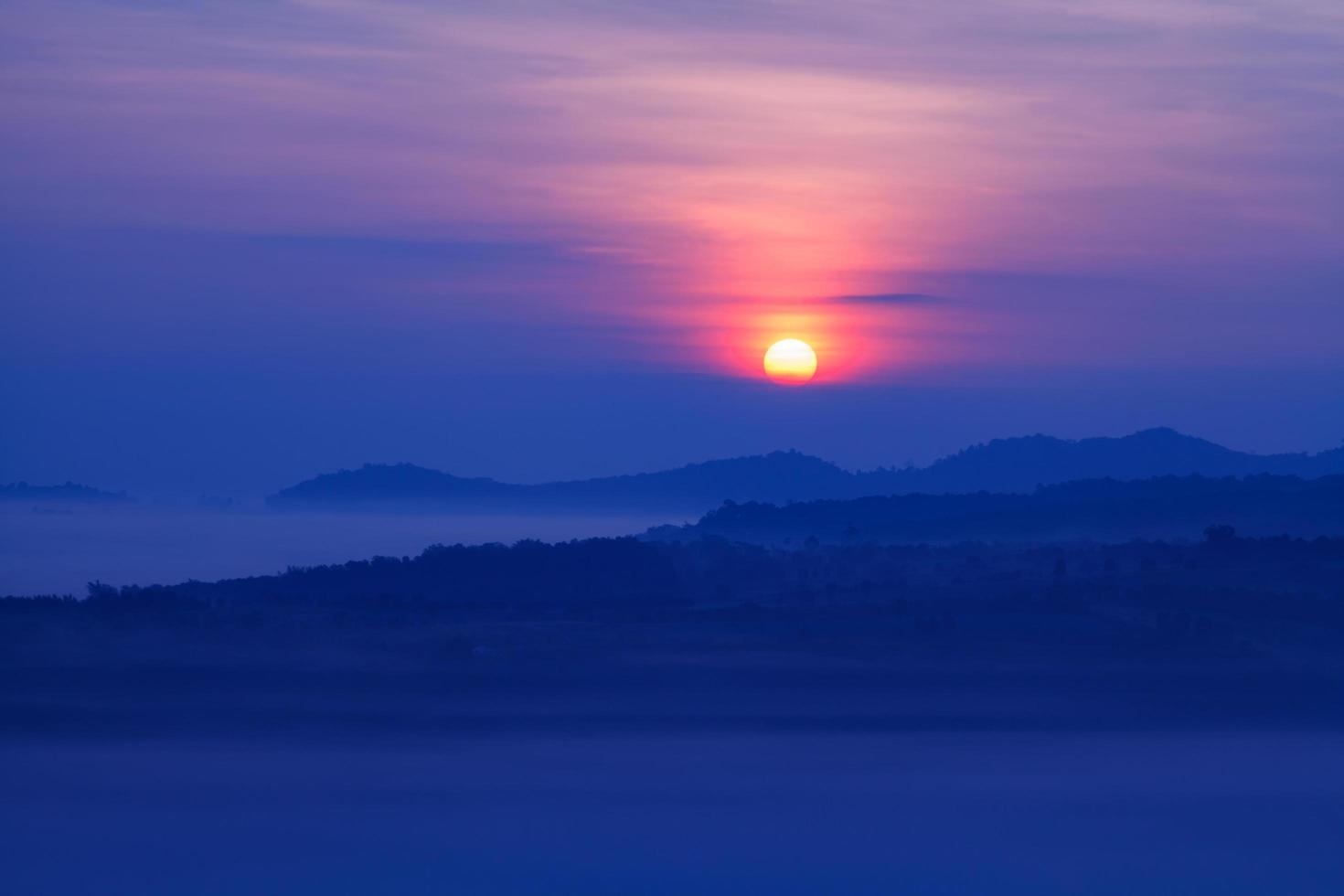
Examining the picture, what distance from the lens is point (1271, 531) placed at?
53219mm

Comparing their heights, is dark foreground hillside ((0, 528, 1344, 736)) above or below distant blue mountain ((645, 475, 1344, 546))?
Result: below

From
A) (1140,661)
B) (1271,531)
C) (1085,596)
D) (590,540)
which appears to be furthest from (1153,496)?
(1140,661)

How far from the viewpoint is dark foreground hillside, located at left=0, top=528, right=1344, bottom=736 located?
85.7 ft

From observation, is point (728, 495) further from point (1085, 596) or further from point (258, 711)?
point (258, 711)

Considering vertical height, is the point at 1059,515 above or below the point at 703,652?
above

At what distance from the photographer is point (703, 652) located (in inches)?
1220

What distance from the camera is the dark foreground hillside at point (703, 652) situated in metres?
26.1

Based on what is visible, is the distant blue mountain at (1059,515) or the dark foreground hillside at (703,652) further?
the distant blue mountain at (1059,515)

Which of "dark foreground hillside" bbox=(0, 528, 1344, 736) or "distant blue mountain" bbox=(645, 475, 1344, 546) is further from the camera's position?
"distant blue mountain" bbox=(645, 475, 1344, 546)

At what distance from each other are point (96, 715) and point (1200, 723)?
17326 millimetres

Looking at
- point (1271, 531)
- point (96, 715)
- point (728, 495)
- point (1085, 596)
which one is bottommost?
point (96, 715)

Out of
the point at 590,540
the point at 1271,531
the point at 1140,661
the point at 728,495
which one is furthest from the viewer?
the point at 728,495

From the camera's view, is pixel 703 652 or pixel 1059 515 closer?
pixel 703 652

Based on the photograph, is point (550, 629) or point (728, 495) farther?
point (728, 495)
